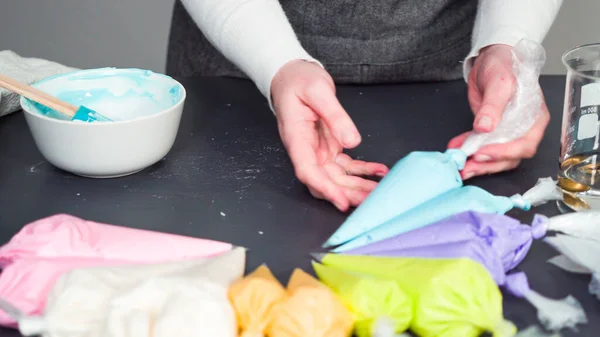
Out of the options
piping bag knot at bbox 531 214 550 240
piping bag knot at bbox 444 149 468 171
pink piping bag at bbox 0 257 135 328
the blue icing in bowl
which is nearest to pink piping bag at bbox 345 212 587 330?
piping bag knot at bbox 531 214 550 240

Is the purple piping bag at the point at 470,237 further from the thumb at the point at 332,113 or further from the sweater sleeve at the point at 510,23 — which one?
the sweater sleeve at the point at 510,23

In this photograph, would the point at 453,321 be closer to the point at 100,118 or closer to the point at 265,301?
the point at 265,301

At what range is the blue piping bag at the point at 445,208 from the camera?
78 centimetres

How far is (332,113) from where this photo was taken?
0.88m

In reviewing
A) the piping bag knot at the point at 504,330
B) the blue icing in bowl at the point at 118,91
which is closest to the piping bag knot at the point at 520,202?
the piping bag knot at the point at 504,330

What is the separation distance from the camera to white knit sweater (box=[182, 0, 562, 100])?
996 mm

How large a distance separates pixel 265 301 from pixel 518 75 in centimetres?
48

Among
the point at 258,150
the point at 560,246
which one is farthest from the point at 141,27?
the point at 560,246

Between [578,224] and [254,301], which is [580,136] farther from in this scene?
[254,301]

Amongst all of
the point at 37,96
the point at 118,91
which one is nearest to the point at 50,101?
the point at 37,96

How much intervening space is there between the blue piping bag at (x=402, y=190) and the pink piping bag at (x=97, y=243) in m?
0.13

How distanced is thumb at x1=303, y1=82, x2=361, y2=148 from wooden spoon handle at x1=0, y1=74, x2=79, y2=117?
276 mm

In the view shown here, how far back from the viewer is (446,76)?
120 centimetres

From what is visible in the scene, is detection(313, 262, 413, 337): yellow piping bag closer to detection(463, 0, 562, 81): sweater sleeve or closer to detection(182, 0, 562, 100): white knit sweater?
detection(182, 0, 562, 100): white knit sweater
